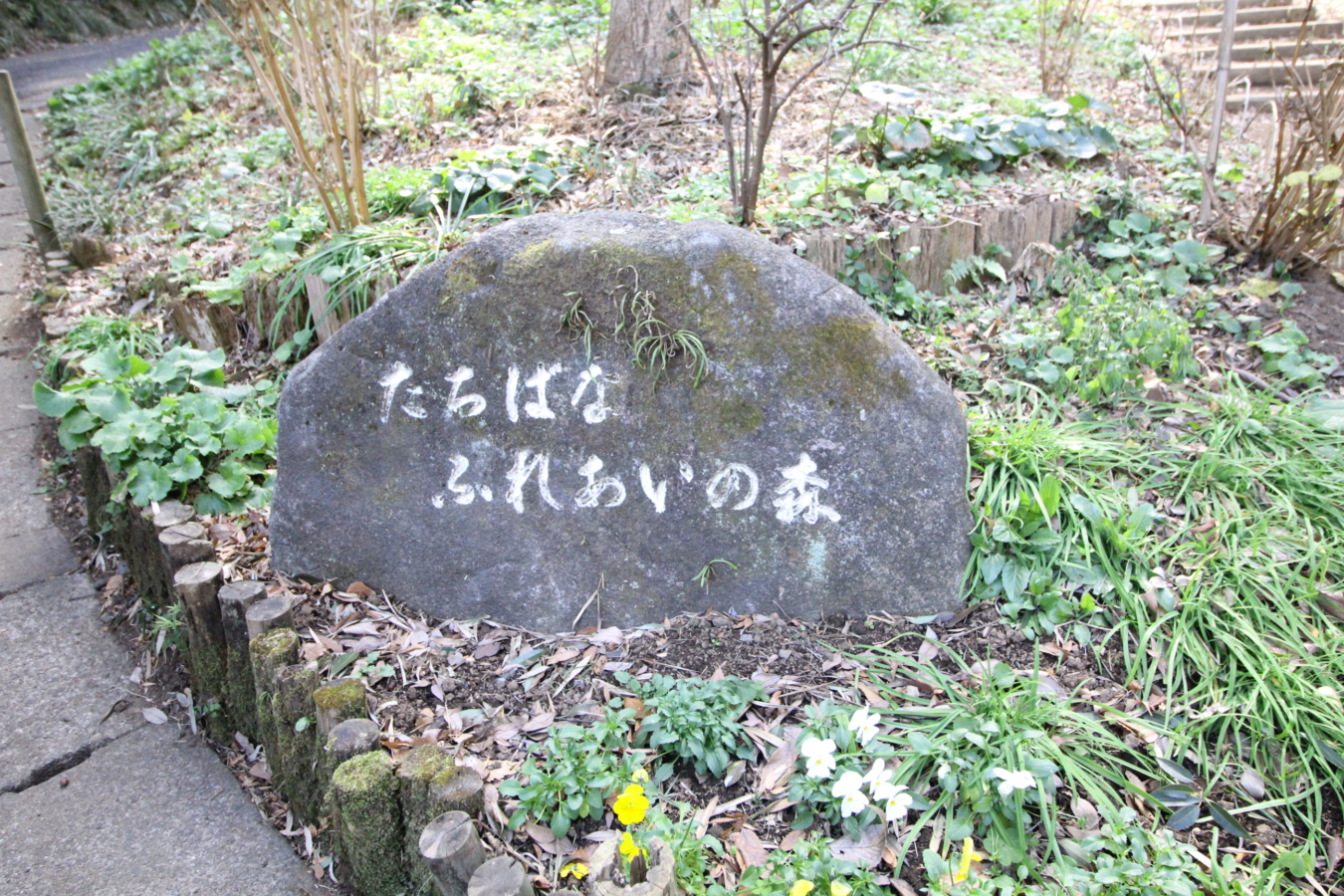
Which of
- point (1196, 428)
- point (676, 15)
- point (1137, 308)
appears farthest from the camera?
point (676, 15)

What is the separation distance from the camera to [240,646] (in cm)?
243

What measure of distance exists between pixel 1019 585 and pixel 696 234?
135 cm

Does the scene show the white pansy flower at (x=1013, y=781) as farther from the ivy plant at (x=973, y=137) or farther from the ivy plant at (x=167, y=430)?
the ivy plant at (x=973, y=137)

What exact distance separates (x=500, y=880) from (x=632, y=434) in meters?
1.23

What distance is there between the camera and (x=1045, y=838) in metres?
2.01

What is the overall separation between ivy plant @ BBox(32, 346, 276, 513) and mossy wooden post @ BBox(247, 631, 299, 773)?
0.82 m

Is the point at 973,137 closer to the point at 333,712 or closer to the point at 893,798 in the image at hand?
the point at 893,798

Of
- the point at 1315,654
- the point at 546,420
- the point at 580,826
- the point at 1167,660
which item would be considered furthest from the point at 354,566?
the point at 1315,654

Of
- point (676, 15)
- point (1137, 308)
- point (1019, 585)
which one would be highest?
point (676, 15)

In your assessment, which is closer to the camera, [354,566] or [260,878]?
[260,878]

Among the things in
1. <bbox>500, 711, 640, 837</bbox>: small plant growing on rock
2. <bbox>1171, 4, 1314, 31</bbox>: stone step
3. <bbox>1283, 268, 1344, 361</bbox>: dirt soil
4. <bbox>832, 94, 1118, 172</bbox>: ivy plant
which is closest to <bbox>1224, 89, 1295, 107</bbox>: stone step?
<bbox>1171, 4, 1314, 31</bbox>: stone step

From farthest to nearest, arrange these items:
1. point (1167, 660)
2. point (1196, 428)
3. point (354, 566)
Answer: point (1196, 428) → point (354, 566) → point (1167, 660)

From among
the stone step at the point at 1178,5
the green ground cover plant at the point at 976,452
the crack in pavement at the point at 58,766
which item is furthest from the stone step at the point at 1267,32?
the crack in pavement at the point at 58,766

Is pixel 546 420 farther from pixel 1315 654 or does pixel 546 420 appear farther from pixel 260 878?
pixel 1315 654
